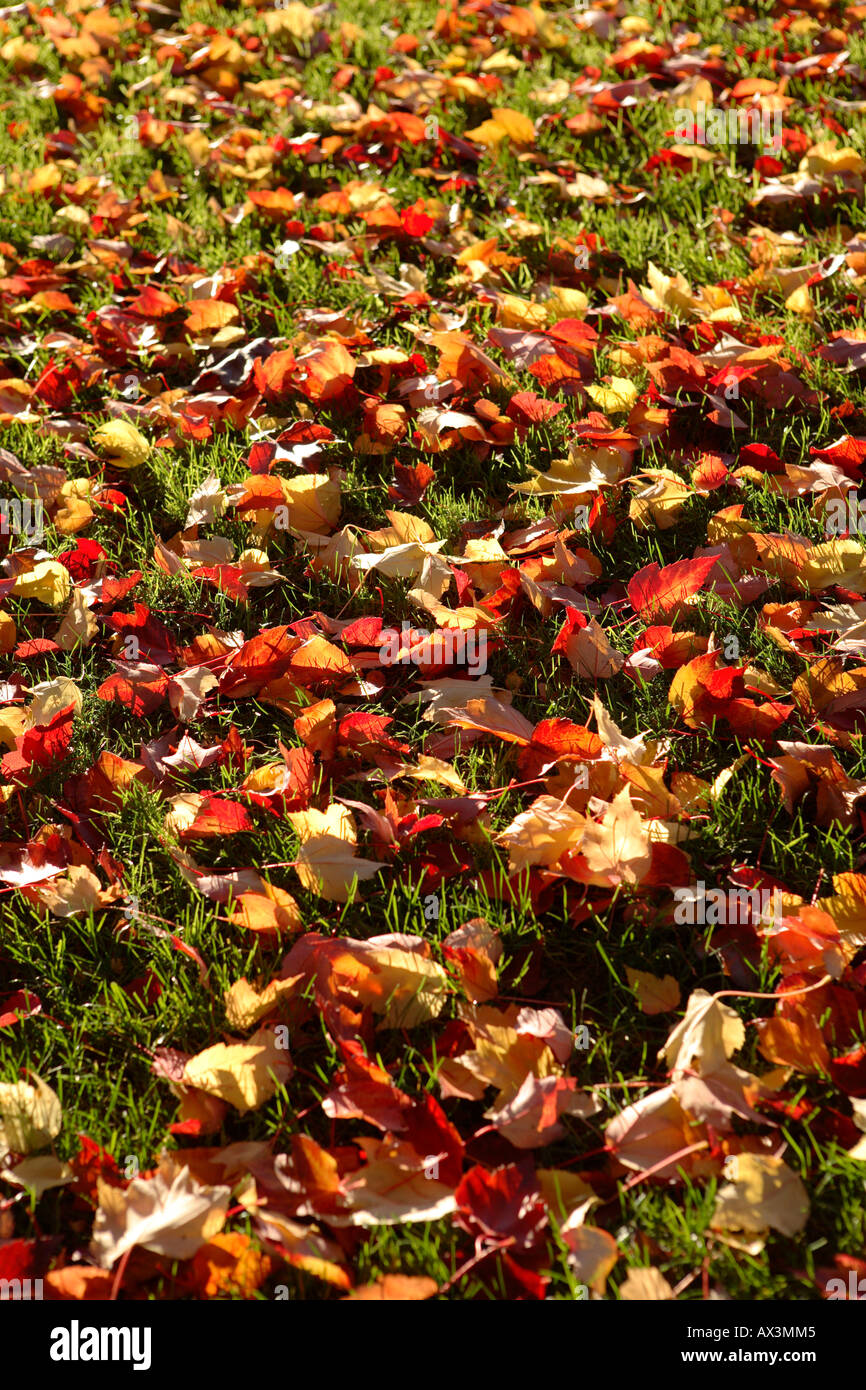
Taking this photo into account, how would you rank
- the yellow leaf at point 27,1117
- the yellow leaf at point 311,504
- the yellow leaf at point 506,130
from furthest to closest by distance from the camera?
the yellow leaf at point 506,130, the yellow leaf at point 311,504, the yellow leaf at point 27,1117

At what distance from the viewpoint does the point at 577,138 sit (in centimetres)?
394

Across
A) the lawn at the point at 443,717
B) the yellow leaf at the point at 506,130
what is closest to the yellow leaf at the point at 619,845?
the lawn at the point at 443,717

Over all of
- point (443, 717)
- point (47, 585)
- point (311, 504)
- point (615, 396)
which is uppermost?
point (615, 396)

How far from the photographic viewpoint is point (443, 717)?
2.05 metres

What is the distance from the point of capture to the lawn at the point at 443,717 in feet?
4.71

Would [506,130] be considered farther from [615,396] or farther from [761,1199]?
[761,1199]

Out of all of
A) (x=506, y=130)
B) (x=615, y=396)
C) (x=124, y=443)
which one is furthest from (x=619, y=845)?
(x=506, y=130)

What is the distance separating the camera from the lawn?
1436mm

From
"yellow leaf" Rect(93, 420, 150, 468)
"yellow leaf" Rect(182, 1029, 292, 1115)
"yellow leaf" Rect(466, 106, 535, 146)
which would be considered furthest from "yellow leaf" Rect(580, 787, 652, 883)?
"yellow leaf" Rect(466, 106, 535, 146)

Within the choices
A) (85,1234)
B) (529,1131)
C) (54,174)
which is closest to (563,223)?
(54,174)

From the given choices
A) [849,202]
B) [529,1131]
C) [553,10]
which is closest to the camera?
[529,1131]

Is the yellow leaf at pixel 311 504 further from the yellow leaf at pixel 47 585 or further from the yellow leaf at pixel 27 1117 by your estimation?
the yellow leaf at pixel 27 1117
